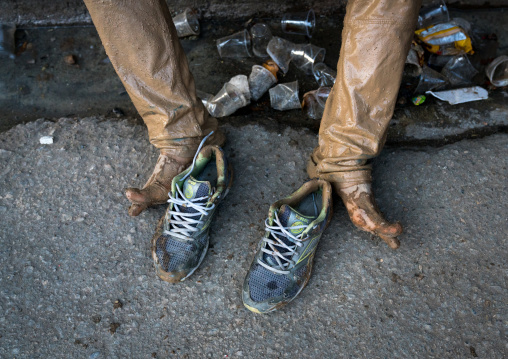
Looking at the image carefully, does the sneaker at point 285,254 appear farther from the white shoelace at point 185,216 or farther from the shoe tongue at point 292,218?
the white shoelace at point 185,216

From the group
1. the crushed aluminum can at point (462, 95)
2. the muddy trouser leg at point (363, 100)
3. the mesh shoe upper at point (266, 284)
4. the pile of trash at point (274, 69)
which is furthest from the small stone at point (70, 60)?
the crushed aluminum can at point (462, 95)

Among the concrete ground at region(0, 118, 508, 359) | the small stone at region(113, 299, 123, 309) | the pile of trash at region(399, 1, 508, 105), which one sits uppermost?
the pile of trash at region(399, 1, 508, 105)

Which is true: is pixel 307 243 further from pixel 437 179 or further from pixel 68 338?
pixel 68 338

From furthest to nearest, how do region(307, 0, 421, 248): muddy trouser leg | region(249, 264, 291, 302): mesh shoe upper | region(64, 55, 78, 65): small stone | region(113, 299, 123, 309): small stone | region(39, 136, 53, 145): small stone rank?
region(64, 55, 78, 65): small stone < region(39, 136, 53, 145): small stone < region(113, 299, 123, 309): small stone < region(249, 264, 291, 302): mesh shoe upper < region(307, 0, 421, 248): muddy trouser leg

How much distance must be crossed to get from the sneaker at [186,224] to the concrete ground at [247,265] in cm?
12

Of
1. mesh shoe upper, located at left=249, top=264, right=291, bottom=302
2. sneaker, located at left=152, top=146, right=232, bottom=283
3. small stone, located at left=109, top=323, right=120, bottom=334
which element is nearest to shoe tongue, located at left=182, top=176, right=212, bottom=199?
sneaker, located at left=152, top=146, right=232, bottom=283

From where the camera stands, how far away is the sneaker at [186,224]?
68.9 inches

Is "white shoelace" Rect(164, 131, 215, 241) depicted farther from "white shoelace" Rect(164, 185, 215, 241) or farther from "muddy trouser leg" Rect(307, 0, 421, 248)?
"muddy trouser leg" Rect(307, 0, 421, 248)

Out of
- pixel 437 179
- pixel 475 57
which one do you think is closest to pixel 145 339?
pixel 437 179

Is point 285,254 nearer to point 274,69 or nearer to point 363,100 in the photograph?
point 363,100

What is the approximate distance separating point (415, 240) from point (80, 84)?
93.0 inches

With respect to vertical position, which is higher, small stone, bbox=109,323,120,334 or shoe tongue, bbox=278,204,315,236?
shoe tongue, bbox=278,204,315,236

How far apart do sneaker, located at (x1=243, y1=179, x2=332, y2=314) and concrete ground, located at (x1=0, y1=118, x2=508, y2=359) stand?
0.35ft

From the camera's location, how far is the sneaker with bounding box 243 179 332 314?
1.67 meters
